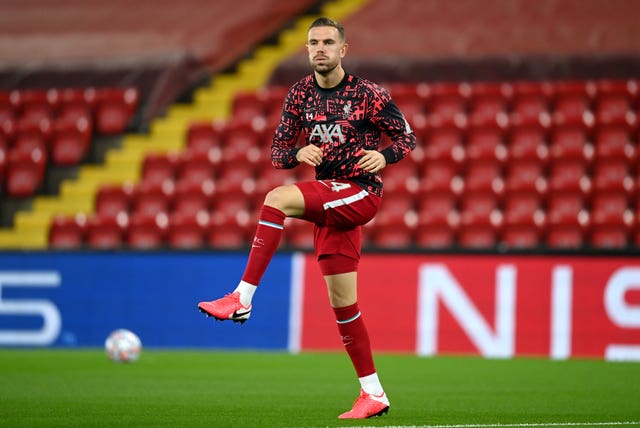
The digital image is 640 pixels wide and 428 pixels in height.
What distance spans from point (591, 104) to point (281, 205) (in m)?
8.90

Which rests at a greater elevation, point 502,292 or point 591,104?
point 591,104

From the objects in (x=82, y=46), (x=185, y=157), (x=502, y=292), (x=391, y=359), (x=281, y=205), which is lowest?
(x=391, y=359)

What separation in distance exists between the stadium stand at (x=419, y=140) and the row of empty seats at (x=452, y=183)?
0.06 ft

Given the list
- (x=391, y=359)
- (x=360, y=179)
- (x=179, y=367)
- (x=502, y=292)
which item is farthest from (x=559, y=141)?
(x=360, y=179)

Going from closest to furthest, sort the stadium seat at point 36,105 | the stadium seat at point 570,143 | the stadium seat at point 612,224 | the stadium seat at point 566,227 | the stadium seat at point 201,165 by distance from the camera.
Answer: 1. the stadium seat at point 612,224
2. the stadium seat at point 566,227
3. the stadium seat at point 570,143
4. the stadium seat at point 201,165
5. the stadium seat at point 36,105

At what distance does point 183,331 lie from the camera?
438 inches

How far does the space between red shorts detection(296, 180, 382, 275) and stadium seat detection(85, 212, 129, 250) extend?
25.4 feet

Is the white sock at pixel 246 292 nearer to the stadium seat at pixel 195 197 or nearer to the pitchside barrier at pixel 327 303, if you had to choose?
→ the pitchside barrier at pixel 327 303

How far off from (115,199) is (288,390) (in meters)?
7.15

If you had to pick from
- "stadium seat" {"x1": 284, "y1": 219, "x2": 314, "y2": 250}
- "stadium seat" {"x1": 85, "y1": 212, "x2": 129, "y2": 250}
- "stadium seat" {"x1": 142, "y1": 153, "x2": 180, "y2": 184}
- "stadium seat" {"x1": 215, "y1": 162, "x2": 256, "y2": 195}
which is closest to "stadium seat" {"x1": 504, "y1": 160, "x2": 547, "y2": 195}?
"stadium seat" {"x1": 284, "y1": 219, "x2": 314, "y2": 250}

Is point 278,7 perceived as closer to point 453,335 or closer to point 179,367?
point 453,335

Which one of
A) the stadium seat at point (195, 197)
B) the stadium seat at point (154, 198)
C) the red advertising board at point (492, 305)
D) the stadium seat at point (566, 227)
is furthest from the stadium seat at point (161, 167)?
the stadium seat at point (566, 227)

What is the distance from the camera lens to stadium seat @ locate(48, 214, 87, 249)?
13.0 m

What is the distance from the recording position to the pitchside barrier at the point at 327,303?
997cm
